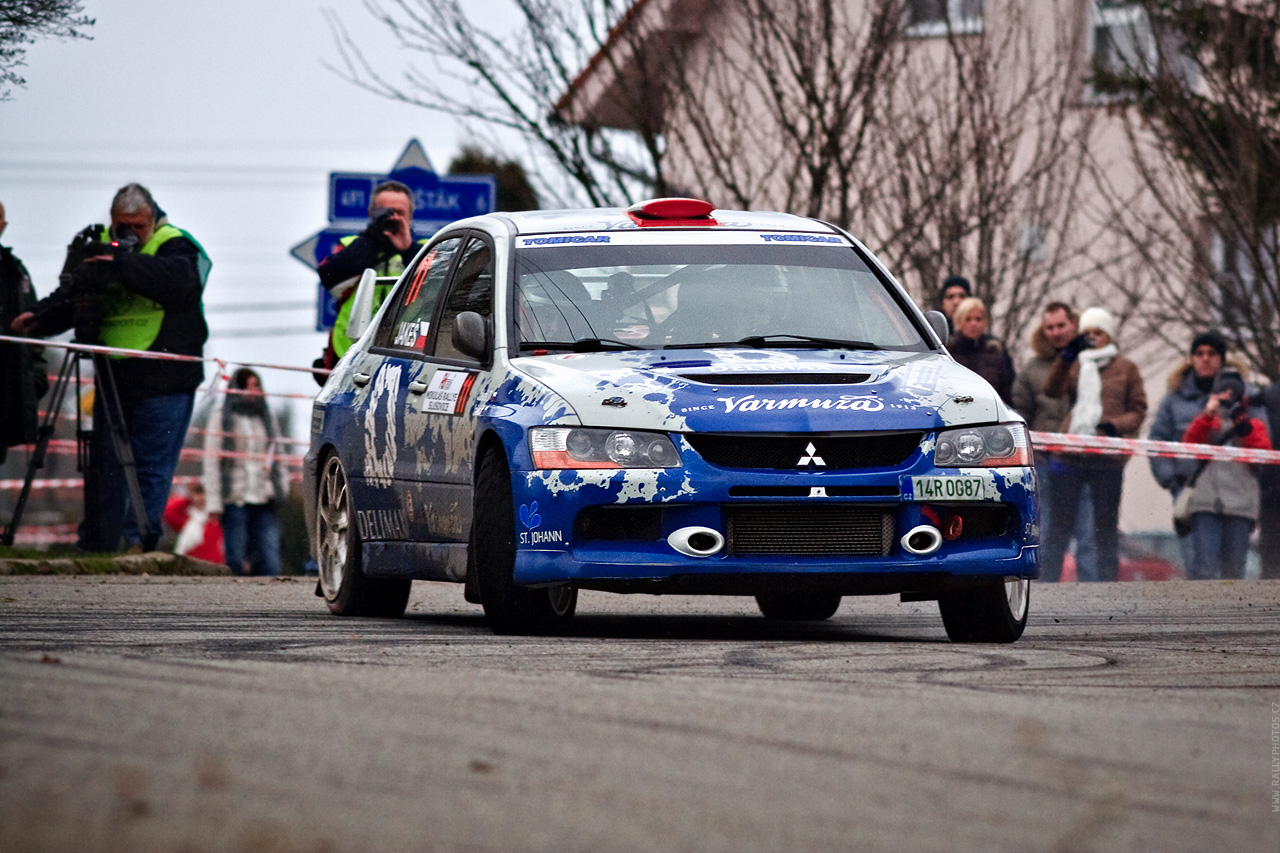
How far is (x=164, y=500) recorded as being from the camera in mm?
14570

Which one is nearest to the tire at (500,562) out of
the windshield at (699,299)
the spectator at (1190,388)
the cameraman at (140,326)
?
the windshield at (699,299)

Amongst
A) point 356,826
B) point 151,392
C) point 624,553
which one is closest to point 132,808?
point 356,826

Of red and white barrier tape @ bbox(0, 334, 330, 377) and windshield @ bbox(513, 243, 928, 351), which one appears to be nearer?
windshield @ bbox(513, 243, 928, 351)

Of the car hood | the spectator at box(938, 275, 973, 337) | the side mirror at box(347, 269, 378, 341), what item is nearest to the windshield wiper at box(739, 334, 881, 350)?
the car hood

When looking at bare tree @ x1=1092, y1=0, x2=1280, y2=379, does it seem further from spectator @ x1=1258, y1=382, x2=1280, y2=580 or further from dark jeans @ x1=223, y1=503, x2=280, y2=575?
dark jeans @ x1=223, y1=503, x2=280, y2=575

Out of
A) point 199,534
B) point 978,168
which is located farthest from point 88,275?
point 978,168

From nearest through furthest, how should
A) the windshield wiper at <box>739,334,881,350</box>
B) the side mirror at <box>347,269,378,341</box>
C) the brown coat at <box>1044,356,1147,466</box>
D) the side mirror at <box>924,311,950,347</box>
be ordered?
1. the windshield wiper at <box>739,334,881,350</box>
2. the side mirror at <box>924,311,950,347</box>
3. the side mirror at <box>347,269,378,341</box>
4. the brown coat at <box>1044,356,1147,466</box>

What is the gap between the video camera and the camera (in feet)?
45.9

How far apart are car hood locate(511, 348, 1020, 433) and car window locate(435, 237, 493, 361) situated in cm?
78

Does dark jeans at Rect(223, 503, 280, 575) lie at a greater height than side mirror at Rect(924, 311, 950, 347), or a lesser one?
lesser

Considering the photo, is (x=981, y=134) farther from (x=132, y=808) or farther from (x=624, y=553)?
(x=132, y=808)

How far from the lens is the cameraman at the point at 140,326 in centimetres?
1414

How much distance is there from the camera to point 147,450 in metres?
14.3

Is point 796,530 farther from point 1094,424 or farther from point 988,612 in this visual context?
point 1094,424
